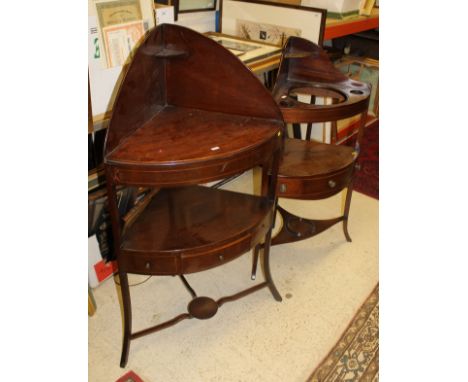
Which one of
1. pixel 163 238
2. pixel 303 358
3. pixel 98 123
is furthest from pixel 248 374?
pixel 98 123

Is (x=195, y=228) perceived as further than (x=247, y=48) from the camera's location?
No

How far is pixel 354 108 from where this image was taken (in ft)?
5.52

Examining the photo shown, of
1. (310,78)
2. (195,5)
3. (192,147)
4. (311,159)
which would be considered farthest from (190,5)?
(192,147)

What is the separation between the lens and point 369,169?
9.75 feet

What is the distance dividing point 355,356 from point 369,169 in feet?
5.56

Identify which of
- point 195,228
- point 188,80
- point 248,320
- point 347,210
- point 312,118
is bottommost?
point 248,320

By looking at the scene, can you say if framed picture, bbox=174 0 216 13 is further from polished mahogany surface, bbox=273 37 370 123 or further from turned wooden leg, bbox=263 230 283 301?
turned wooden leg, bbox=263 230 283 301

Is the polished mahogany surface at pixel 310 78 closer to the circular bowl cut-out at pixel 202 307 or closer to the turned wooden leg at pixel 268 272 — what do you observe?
the turned wooden leg at pixel 268 272

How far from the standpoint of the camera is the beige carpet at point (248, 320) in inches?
59.8

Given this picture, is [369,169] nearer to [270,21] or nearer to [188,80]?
[270,21]

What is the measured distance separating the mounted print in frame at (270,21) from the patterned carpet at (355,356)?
1343 millimetres

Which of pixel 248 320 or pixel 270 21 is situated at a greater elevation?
pixel 270 21
